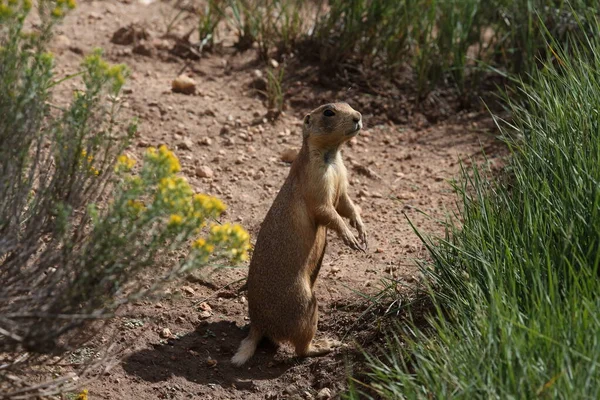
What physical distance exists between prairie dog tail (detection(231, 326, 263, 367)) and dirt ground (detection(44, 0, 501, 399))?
0.19 feet

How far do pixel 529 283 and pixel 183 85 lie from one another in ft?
11.9

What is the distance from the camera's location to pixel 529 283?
3711mm

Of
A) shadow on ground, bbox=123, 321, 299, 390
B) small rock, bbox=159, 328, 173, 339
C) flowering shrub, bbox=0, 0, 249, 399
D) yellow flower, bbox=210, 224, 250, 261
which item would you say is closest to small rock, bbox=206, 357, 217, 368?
shadow on ground, bbox=123, 321, 299, 390

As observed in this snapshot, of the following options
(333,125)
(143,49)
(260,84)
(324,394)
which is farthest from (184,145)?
(324,394)

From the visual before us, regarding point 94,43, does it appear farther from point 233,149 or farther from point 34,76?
point 34,76

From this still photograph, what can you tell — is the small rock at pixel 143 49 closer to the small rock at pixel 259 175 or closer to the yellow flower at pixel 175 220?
the small rock at pixel 259 175

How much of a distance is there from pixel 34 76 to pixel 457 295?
73.7 inches

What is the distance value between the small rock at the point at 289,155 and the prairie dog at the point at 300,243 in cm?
135

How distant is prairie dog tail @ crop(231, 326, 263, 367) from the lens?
4.61 metres

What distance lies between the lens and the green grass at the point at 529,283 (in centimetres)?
314

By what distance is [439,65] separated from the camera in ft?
22.7

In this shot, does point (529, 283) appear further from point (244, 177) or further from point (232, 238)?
point (244, 177)

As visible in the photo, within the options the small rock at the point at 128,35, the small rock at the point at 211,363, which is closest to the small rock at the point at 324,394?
the small rock at the point at 211,363

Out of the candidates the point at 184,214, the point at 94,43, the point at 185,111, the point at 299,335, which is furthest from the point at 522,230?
the point at 94,43
